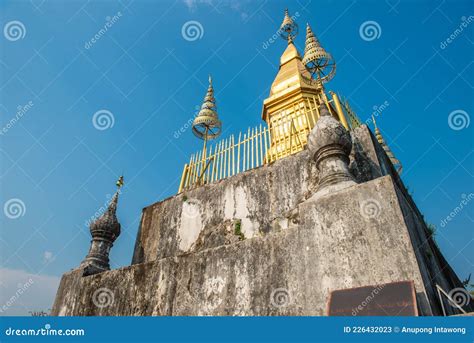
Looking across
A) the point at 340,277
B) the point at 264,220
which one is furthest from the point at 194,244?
the point at 340,277

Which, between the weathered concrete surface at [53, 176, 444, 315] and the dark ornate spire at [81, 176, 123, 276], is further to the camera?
the dark ornate spire at [81, 176, 123, 276]

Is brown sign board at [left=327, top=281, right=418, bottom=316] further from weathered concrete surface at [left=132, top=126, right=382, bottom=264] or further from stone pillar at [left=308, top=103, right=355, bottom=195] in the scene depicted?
weathered concrete surface at [left=132, top=126, right=382, bottom=264]

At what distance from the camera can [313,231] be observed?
3.30 meters

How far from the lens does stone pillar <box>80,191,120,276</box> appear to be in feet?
18.6

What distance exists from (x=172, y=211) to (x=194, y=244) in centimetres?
101

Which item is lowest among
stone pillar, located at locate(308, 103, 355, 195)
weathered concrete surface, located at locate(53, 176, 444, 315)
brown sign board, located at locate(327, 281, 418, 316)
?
brown sign board, located at locate(327, 281, 418, 316)

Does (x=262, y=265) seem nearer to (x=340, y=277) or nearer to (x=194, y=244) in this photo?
(x=340, y=277)

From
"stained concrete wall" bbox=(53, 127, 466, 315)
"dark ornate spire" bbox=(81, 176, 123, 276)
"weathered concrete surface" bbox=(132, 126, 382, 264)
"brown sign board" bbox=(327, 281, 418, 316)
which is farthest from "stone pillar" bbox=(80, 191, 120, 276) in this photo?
"brown sign board" bbox=(327, 281, 418, 316)

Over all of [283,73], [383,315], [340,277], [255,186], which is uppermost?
[283,73]

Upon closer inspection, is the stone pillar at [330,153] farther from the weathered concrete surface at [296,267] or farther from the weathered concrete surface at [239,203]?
the weathered concrete surface at [239,203]

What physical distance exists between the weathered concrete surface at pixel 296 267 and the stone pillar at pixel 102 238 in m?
1.27

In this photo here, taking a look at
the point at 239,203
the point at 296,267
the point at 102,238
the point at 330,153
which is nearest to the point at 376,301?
the point at 296,267

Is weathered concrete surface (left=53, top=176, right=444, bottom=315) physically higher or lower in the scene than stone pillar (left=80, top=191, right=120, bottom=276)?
lower

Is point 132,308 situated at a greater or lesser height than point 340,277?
greater
